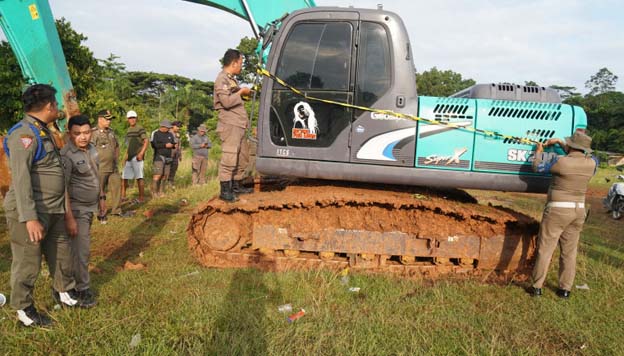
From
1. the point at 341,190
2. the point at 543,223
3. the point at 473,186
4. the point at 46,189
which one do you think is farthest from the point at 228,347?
the point at 543,223

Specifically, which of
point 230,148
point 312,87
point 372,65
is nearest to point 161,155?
point 230,148

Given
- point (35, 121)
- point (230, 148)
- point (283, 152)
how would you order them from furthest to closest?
point (230, 148), point (283, 152), point (35, 121)

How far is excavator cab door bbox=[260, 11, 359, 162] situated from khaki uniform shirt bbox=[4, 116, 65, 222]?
2.06 meters

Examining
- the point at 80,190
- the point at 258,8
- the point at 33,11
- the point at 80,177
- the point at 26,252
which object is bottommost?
the point at 26,252

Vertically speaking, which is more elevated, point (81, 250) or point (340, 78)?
point (340, 78)

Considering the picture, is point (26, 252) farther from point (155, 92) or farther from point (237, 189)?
point (155, 92)

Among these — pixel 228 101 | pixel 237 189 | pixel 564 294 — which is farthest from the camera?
pixel 237 189

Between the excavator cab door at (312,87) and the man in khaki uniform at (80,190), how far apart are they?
A: 1.77 m

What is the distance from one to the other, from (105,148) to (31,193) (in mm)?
4116

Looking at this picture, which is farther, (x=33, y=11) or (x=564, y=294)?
(x=33, y=11)

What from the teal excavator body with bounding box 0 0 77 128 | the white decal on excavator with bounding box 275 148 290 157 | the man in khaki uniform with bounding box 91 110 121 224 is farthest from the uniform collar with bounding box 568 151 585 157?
the man in khaki uniform with bounding box 91 110 121 224

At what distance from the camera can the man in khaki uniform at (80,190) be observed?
11.6ft

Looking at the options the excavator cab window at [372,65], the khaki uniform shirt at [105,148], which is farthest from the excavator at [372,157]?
the khaki uniform shirt at [105,148]

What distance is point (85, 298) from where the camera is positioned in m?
3.60
